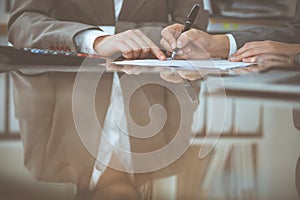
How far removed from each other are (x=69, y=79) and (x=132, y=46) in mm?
298

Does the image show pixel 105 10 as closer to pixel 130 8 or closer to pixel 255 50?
pixel 130 8

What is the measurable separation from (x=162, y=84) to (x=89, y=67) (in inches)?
6.7

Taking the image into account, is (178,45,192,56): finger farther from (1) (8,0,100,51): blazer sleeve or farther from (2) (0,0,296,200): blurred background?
(2) (0,0,296,200): blurred background

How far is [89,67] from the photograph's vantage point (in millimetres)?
596

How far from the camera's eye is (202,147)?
272 mm

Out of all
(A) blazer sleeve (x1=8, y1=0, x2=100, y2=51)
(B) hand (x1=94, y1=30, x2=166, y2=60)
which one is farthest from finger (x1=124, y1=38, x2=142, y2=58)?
(A) blazer sleeve (x1=8, y1=0, x2=100, y2=51)

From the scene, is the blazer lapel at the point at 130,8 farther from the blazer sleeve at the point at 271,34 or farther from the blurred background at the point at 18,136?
the blurred background at the point at 18,136

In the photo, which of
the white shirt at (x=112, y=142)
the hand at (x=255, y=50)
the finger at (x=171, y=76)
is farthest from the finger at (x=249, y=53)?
the white shirt at (x=112, y=142)

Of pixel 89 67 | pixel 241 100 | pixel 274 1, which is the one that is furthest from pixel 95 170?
pixel 274 1

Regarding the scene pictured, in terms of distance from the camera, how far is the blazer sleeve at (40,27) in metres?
0.88

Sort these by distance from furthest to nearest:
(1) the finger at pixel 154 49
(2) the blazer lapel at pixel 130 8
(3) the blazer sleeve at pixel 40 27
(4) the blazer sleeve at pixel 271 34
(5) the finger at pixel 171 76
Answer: (2) the blazer lapel at pixel 130 8 < (4) the blazer sleeve at pixel 271 34 < (3) the blazer sleeve at pixel 40 27 < (1) the finger at pixel 154 49 < (5) the finger at pixel 171 76

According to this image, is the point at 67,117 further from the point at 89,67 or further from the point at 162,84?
the point at 89,67

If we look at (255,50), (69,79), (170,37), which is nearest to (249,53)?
(255,50)

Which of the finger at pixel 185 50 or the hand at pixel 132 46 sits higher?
the hand at pixel 132 46
